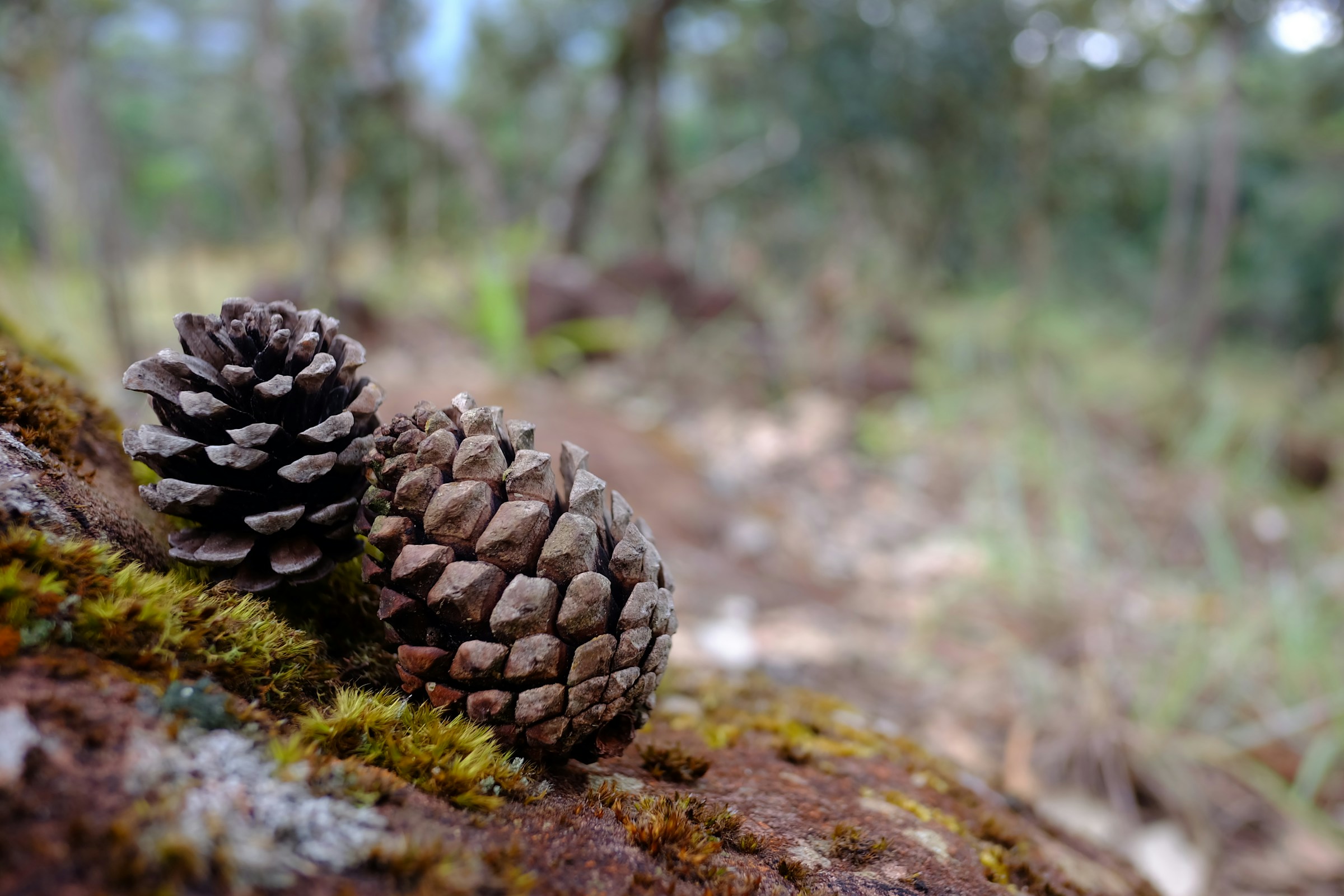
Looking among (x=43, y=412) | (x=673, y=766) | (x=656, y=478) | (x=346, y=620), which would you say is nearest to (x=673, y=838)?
(x=673, y=766)

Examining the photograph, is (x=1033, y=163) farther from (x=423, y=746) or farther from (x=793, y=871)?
(x=423, y=746)

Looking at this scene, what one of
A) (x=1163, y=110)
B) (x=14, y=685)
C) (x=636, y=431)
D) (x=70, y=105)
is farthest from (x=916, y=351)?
(x=1163, y=110)

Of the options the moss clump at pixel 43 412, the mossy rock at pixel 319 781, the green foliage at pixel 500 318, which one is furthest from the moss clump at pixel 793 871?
the green foliage at pixel 500 318

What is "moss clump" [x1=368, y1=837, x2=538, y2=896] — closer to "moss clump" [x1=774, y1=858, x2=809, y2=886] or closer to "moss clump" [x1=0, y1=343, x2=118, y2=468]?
"moss clump" [x1=774, y1=858, x2=809, y2=886]

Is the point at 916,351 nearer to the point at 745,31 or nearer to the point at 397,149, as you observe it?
the point at 745,31

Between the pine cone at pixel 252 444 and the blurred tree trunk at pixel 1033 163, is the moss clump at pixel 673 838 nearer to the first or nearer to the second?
the pine cone at pixel 252 444
